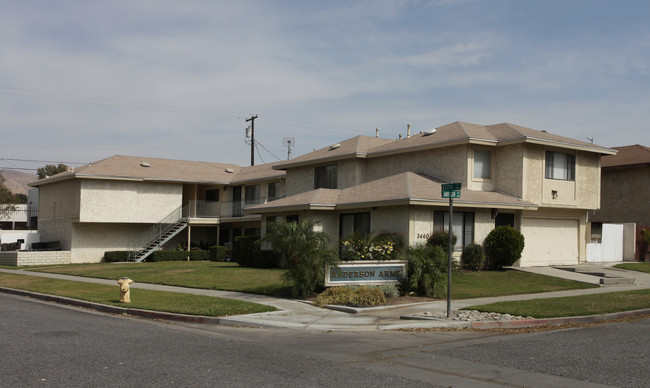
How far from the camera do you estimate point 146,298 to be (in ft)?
61.8

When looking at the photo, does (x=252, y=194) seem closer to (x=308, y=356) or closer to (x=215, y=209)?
(x=215, y=209)

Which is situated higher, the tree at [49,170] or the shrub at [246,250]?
the tree at [49,170]

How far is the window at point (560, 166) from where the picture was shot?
94.9ft

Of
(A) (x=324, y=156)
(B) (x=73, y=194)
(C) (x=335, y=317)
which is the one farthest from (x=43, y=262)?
(C) (x=335, y=317)

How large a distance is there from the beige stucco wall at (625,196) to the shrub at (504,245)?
14771 millimetres

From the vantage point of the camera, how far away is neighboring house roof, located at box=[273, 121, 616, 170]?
92.3ft

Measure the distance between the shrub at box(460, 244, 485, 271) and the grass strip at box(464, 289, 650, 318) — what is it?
7050 millimetres

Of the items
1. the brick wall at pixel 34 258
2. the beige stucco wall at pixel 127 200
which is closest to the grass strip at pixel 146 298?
the brick wall at pixel 34 258

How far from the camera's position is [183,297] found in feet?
62.0

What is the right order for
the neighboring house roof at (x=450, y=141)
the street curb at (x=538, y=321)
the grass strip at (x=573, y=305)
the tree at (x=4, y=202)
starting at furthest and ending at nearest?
1. the tree at (x=4, y=202)
2. the neighboring house roof at (x=450, y=141)
3. the grass strip at (x=573, y=305)
4. the street curb at (x=538, y=321)

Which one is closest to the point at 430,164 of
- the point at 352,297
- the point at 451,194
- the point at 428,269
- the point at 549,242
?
the point at 549,242

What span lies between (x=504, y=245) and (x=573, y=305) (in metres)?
9.81

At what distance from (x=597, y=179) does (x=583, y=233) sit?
9.11ft

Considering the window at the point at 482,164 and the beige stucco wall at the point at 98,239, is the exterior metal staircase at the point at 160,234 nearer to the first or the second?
the beige stucco wall at the point at 98,239
